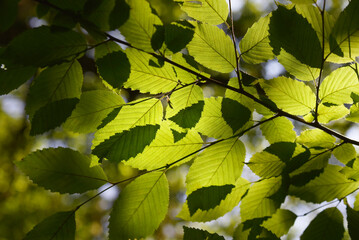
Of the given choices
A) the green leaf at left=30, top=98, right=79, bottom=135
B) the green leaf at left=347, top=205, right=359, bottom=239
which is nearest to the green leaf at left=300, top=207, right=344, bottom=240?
the green leaf at left=347, top=205, right=359, bottom=239

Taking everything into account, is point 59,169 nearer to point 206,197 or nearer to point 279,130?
point 206,197

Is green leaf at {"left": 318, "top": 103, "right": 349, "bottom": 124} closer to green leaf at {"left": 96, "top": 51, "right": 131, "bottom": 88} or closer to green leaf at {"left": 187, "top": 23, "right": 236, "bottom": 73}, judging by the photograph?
green leaf at {"left": 187, "top": 23, "right": 236, "bottom": 73}

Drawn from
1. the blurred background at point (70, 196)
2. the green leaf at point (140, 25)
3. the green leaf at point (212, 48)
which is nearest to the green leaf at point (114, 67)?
the green leaf at point (140, 25)

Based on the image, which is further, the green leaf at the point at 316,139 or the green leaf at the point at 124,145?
the green leaf at the point at 316,139

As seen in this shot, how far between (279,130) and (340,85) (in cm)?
15

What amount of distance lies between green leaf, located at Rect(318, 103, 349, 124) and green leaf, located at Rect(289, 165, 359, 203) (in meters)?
0.11

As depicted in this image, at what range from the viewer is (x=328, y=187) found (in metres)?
0.60

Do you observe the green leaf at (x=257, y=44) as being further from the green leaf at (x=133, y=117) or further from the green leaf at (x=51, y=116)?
the green leaf at (x=51, y=116)

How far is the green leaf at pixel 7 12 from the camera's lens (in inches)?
13.0

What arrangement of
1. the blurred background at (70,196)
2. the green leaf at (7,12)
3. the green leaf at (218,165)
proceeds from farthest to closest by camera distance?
the blurred background at (70,196), the green leaf at (218,165), the green leaf at (7,12)

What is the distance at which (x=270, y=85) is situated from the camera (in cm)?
56

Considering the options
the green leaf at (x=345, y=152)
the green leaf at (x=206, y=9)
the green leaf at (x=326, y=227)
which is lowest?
the green leaf at (x=326, y=227)

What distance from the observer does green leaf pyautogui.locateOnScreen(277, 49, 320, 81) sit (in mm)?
498

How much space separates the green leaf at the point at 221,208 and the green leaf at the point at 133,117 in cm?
22
